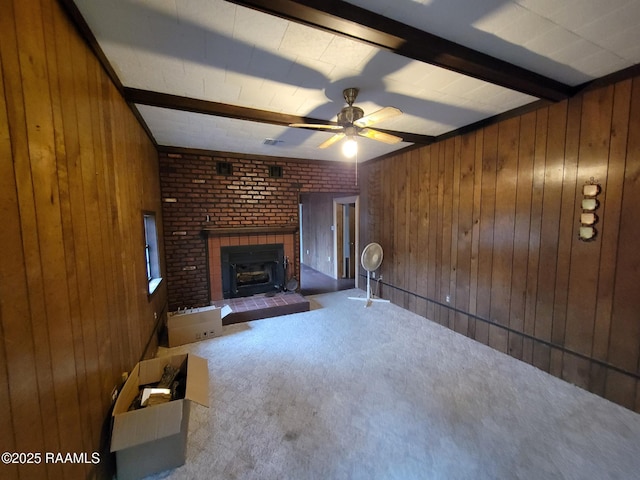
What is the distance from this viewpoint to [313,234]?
283 inches

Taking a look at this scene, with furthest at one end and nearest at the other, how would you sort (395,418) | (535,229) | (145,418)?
(535,229) → (395,418) → (145,418)

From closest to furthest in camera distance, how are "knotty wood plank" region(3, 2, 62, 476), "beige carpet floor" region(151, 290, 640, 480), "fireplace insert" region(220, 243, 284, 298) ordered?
"knotty wood plank" region(3, 2, 62, 476), "beige carpet floor" region(151, 290, 640, 480), "fireplace insert" region(220, 243, 284, 298)

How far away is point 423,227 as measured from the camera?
3.83 m

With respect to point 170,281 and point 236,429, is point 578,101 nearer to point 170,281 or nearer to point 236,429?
point 236,429

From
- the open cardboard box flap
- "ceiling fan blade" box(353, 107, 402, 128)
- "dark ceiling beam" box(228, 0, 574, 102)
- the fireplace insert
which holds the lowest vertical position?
the open cardboard box flap

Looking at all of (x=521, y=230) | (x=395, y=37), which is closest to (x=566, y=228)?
(x=521, y=230)

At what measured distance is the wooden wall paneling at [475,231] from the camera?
120 inches

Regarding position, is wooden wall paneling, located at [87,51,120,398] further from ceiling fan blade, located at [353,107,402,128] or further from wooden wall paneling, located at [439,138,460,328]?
wooden wall paneling, located at [439,138,460,328]

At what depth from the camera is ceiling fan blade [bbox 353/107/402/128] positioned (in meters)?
1.87

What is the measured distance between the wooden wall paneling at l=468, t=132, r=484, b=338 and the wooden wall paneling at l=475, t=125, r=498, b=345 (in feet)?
0.11

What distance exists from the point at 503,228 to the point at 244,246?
141 inches

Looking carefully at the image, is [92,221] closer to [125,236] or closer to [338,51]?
[125,236]

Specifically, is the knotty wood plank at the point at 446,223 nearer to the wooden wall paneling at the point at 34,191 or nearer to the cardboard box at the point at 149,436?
the cardboard box at the point at 149,436

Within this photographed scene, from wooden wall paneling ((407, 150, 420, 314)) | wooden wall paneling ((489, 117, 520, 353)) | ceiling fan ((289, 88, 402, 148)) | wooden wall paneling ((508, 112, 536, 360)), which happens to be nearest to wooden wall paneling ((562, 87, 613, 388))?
wooden wall paneling ((508, 112, 536, 360))
